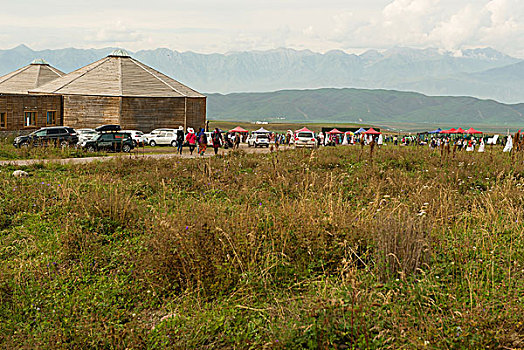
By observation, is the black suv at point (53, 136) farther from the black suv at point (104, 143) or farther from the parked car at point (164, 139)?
the parked car at point (164, 139)

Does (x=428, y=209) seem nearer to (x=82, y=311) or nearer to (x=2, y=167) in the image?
(x=82, y=311)

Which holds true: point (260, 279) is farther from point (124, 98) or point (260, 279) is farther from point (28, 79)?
point (28, 79)

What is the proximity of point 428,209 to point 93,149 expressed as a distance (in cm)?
2688

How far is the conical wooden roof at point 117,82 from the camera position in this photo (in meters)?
52.2

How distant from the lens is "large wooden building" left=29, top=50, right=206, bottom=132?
2015 inches

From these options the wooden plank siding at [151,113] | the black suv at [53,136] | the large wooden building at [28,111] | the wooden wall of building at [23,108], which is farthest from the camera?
the wooden plank siding at [151,113]

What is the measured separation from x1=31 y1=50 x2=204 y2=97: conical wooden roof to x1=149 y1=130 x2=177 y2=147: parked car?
26.6 ft

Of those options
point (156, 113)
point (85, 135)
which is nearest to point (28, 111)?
point (85, 135)

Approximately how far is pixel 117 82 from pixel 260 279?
50021mm

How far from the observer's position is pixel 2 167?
17.8 m

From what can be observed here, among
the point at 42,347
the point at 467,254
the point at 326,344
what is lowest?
the point at 42,347

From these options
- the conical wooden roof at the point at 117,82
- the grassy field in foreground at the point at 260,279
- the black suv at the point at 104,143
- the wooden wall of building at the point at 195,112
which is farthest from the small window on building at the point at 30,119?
the grassy field in foreground at the point at 260,279

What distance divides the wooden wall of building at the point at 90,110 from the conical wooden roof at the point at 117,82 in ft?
2.14

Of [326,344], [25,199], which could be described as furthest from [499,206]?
[25,199]
